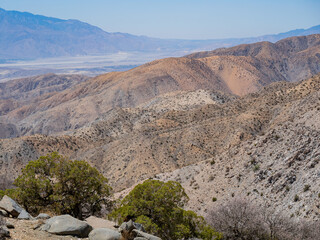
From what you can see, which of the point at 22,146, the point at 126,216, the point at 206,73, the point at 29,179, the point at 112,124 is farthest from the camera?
the point at 206,73

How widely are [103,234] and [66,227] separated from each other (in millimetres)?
1394

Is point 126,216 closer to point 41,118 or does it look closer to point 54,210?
point 54,210

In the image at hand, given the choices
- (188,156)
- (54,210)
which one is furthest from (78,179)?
(188,156)

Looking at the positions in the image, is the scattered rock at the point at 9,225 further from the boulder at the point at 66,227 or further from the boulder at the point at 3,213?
A: the boulder at the point at 3,213

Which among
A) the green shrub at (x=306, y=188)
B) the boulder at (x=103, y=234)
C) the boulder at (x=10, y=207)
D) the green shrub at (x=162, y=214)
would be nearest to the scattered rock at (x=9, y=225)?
the boulder at (x=10, y=207)

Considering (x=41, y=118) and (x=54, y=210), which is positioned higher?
(x=54, y=210)

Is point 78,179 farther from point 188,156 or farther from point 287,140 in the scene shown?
point 188,156

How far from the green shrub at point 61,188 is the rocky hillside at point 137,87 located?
81667mm

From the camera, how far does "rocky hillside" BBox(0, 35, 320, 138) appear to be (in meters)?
116

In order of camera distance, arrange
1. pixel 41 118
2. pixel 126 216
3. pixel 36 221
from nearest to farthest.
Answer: pixel 36 221 → pixel 126 216 → pixel 41 118

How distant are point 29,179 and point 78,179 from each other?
7.73 ft

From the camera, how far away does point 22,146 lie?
58.6m

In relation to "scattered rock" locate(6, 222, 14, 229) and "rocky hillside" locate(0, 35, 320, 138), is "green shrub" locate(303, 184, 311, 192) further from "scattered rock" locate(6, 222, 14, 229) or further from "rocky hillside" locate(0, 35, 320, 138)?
"rocky hillside" locate(0, 35, 320, 138)

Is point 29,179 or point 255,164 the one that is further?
point 255,164
